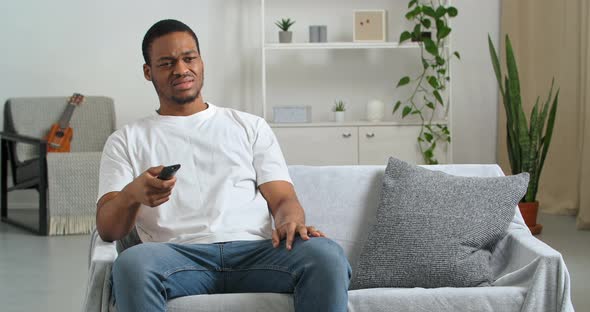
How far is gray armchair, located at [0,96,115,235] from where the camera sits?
5.40 metres

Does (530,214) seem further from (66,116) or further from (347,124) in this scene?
(66,116)

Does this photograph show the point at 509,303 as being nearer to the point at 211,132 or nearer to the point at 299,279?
the point at 299,279

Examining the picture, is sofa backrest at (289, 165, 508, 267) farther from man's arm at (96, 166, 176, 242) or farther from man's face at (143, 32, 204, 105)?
man's arm at (96, 166, 176, 242)

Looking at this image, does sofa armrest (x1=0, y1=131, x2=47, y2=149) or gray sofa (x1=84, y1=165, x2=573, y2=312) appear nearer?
gray sofa (x1=84, y1=165, x2=573, y2=312)

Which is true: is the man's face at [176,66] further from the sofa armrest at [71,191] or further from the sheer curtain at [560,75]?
the sheer curtain at [560,75]

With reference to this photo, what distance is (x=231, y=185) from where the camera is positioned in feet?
8.18

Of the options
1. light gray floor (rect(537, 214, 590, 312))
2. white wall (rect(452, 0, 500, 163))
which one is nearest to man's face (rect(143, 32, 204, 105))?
light gray floor (rect(537, 214, 590, 312))

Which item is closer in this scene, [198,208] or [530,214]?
[198,208]

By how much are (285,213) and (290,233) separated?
3.6 inches

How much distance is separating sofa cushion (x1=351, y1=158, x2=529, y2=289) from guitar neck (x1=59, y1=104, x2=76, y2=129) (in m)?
3.76

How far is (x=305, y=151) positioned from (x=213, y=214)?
11.5 ft

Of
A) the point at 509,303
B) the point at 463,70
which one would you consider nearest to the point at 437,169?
the point at 509,303

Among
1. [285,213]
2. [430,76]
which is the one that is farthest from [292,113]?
[285,213]

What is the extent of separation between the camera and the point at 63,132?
234 inches
